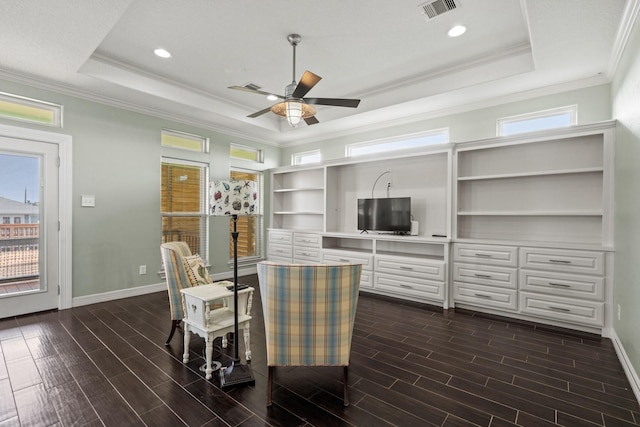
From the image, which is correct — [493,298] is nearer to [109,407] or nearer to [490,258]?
[490,258]

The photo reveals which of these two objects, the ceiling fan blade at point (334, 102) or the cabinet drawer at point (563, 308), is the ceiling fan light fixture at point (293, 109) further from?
the cabinet drawer at point (563, 308)

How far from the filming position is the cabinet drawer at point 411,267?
411cm

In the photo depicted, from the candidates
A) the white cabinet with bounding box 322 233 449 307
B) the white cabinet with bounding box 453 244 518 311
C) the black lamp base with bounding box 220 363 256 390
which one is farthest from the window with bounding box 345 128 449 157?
the black lamp base with bounding box 220 363 256 390

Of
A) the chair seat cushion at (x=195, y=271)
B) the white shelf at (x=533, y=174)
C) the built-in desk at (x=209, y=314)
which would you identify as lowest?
the built-in desk at (x=209, y=314)

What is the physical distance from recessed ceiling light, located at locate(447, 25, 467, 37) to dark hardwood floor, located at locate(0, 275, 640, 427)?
313cm

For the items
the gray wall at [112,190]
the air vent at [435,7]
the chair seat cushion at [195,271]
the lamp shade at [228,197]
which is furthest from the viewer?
the gray wall at [112,190]

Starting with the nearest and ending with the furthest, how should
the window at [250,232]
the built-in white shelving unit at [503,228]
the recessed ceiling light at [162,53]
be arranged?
the built-in white shelving unit at [503,228] → the recessed ceiling light at [162,53] → the window at [250,232]

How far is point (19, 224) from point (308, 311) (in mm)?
3952

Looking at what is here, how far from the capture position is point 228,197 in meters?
2.40

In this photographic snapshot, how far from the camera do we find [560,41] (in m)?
2.83

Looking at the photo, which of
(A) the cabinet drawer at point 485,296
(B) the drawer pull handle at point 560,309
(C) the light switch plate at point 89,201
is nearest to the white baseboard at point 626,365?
(B) the drawer pull handle at point 560,309

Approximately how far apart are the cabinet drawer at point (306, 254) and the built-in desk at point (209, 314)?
2884mm

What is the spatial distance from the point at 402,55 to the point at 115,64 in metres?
3.50

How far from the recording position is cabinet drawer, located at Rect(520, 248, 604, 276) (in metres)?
3.18
